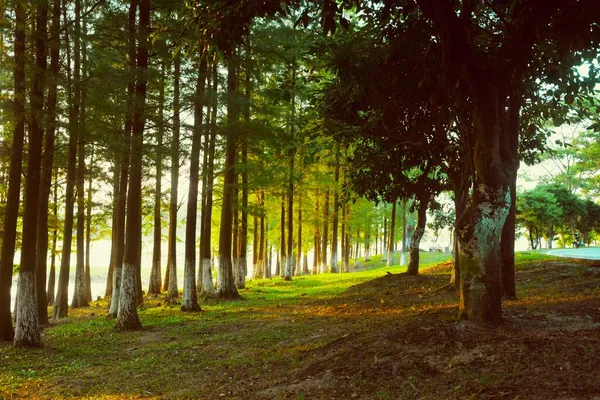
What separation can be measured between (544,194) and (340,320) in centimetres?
3700

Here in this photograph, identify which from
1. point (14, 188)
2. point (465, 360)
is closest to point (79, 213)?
point (14, 188)

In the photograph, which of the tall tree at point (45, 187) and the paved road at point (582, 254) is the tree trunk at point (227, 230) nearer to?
the tall tree at point (45, 187)

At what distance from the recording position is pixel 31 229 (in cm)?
1133

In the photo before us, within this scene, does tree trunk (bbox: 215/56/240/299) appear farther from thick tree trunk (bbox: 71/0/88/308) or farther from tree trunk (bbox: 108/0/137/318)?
thick tree trunk (bbox: 71/0/88/308)

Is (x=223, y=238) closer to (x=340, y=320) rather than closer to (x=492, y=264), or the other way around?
(x=340, y=320)

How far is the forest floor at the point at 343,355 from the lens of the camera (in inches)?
234

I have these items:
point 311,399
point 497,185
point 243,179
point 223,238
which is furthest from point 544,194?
point 311,399

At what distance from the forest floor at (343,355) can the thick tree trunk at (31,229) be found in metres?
0.56

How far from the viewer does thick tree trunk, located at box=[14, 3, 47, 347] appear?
11.1 metres

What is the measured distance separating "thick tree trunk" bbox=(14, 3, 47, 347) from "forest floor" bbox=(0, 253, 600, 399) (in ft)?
1.84

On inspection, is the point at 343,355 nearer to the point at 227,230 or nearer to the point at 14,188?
the point at 14,188

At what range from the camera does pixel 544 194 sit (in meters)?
42.9

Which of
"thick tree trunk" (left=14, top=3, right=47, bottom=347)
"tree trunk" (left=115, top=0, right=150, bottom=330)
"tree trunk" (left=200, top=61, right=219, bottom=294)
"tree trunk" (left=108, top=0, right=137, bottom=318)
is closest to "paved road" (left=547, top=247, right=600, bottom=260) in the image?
"tree trunk" (left=200, top=61, right=219, bottom=294)

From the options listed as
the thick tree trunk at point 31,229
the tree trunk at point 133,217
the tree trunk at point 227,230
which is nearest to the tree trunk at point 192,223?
the tree trunk at point 227,230
